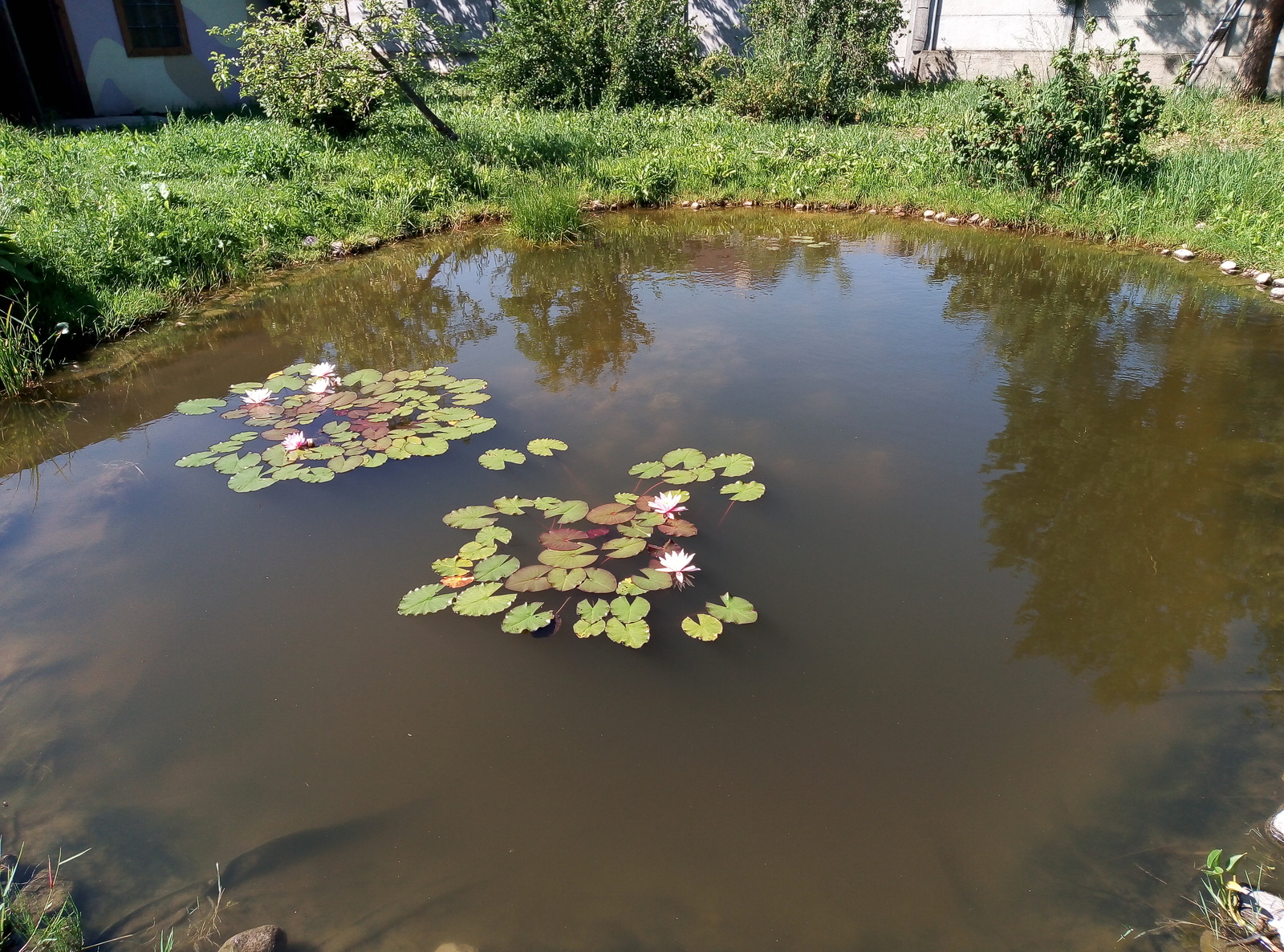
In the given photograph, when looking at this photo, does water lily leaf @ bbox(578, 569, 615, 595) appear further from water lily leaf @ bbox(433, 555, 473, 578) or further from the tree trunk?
the tree trunk

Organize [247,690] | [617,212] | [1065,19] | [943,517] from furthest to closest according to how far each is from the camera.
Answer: [1065,19], [617,212], [943,517], [247,690]

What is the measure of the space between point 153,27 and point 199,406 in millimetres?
9271

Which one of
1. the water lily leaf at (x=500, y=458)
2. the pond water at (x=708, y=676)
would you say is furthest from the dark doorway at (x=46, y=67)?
the water lily leaf at (x=500, y=458)

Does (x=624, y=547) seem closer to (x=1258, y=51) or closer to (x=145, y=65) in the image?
(x=145, y=65)

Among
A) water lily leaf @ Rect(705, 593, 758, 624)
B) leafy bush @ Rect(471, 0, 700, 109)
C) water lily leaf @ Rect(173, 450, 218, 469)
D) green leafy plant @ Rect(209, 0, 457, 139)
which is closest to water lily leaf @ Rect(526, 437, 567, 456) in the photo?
water lily leaf @ Rect(705, 593, 758, 624)

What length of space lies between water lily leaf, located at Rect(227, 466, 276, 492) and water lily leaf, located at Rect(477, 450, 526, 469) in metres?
0.81

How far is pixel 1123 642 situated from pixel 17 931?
2.79 meters

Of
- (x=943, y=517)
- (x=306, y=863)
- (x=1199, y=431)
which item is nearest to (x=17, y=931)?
(x=306, y=863)

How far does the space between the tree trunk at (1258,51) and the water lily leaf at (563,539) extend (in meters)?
10.8

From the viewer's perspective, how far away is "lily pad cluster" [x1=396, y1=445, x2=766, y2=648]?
2.34m

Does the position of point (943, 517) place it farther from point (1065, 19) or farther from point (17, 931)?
point (1065, 19)

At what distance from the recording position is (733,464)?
307 cm

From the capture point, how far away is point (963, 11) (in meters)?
11.5

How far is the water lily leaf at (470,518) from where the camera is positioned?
2770 millimetres
